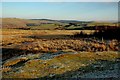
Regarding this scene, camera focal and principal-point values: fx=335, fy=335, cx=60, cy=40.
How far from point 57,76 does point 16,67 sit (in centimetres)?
620

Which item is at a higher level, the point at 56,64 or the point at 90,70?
the point at 56,64

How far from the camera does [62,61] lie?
30547 mm

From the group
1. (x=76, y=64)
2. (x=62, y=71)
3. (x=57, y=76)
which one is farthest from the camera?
(x=76, y=64)

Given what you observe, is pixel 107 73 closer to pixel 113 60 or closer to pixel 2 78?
pixel 113 60

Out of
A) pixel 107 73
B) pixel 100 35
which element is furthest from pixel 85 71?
pixel 100 35

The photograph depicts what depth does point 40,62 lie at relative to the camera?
30.4m

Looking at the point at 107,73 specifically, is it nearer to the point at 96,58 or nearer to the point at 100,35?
the point at 96,58

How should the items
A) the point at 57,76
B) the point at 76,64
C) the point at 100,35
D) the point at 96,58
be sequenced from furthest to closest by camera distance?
1. the point at 100,35
2. the point at 96,58
3. the point at 76,64
4. the point at 57,76

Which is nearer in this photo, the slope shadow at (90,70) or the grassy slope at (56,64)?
the slope shadow at (90,70)

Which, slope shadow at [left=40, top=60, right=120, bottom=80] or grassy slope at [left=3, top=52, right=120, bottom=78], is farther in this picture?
grassy slope at [left=3, top=52, right=120, bottom=78]

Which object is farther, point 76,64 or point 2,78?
point 76,64

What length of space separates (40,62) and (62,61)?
2.00m

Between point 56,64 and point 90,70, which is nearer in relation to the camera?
point 90,70

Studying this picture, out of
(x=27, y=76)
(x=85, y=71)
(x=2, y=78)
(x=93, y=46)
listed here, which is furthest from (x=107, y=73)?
(x=93, y=46)
